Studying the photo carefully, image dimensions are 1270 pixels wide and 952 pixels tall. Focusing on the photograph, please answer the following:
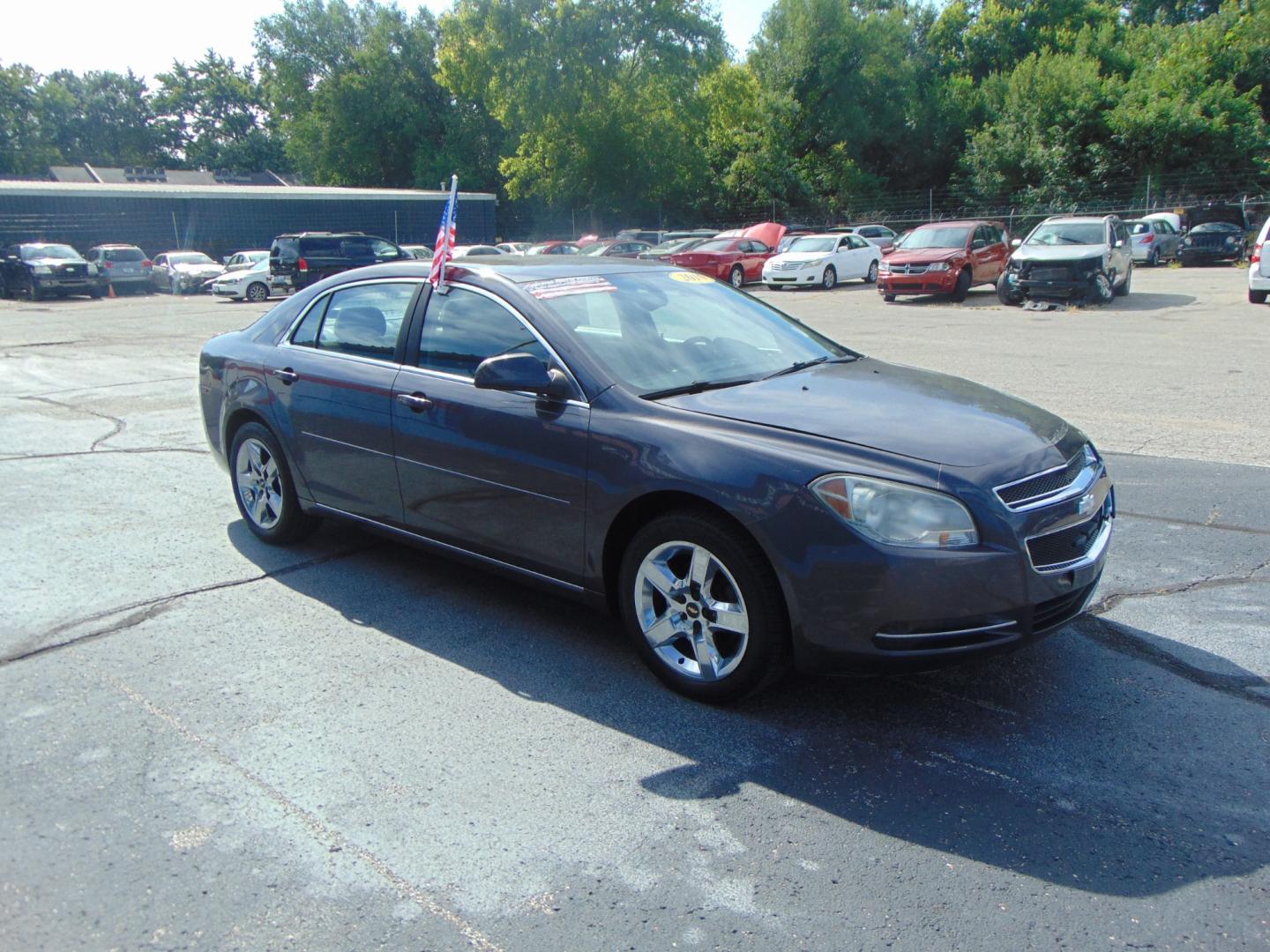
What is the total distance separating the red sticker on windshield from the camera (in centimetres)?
461

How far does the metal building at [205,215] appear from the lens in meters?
36.5

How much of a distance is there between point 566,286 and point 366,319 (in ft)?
3.90

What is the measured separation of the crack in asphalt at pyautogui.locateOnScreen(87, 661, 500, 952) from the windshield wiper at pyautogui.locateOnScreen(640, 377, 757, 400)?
6.35ft

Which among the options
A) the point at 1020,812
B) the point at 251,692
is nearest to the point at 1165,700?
the point at 1020,812

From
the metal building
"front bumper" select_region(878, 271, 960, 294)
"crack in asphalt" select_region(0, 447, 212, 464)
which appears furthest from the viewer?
the metal building

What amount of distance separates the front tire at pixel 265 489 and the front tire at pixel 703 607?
2.47 meters

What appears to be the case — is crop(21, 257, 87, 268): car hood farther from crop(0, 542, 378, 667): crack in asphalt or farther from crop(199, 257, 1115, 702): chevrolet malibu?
crop(0, 542, 378, 667): crack in asphalt

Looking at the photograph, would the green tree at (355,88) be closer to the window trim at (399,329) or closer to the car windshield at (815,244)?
the car windshield at (815,244)

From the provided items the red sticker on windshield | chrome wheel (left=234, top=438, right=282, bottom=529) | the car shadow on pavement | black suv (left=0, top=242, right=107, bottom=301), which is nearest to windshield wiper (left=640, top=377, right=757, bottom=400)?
the red sticker on windshield

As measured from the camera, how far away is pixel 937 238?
23.2 meters

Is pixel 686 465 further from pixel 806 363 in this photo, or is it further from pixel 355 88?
pixel 355 88

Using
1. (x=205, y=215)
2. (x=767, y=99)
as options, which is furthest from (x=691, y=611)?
(x=767, y=99)

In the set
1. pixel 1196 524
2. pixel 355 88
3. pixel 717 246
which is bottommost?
pixel 1196 524

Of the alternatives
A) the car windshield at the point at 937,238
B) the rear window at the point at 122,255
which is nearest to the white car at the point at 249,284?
the rear window at the point at 122,255
